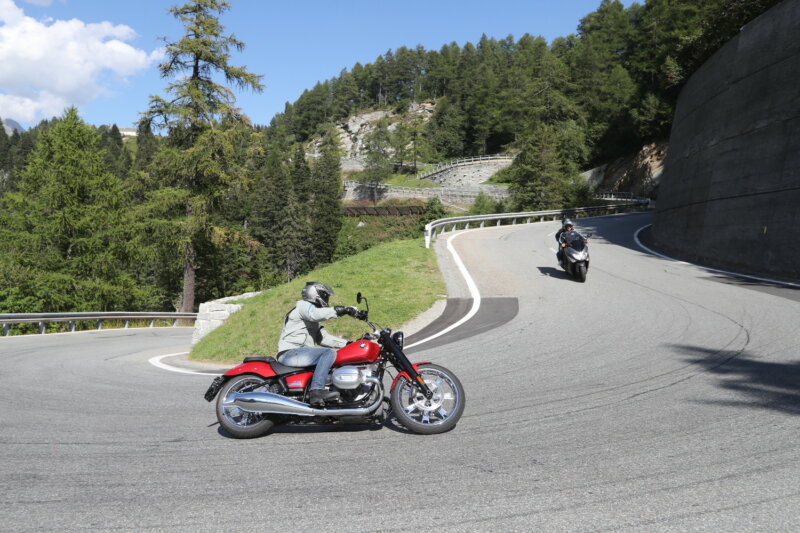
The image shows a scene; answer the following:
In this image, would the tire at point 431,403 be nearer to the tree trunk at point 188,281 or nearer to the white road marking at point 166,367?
the white road marking at point 166,367

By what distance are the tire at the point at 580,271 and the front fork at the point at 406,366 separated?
10.9m

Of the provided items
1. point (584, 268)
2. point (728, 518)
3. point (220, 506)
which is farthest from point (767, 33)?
point (220, 506)

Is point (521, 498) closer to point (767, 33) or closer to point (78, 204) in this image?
point (767, 33)

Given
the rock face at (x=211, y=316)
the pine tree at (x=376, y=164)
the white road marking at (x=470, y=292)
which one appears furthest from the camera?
the pine tree at (x=376, y=164)

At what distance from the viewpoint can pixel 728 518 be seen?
320cm

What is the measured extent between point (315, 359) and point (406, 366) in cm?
97

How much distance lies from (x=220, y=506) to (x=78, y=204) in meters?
29.8

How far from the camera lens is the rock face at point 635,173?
57.8 metres

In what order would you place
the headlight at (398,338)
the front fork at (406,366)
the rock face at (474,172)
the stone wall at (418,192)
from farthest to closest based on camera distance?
the rock face at (474,172) < the stone wall at (418,192) < the headlight at (398,338) < the front fork at (406,366)

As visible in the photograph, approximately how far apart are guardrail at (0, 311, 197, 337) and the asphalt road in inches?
487

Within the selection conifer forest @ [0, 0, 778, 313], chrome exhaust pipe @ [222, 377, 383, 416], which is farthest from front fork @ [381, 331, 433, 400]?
conifer forest @ [0, 0, 778, 313]

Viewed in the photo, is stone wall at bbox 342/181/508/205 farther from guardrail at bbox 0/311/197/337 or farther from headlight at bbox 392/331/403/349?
headlight at bbox 392/331/403/349

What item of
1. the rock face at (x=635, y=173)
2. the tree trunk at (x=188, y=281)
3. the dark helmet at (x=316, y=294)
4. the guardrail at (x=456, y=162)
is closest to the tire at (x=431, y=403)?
the dark helmet at (x=316, y=294)

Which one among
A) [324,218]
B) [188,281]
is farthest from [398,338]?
[324,218]
